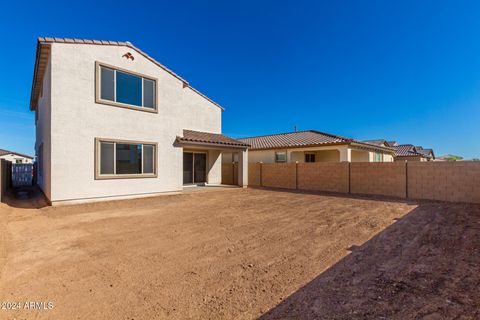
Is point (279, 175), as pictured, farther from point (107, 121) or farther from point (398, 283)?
point (398, 283)

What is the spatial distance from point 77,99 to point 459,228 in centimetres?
1352

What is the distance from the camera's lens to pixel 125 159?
10328 mm

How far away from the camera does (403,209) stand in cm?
864

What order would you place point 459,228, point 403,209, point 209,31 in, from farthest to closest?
point 209,31
point 403,209
point 459,228

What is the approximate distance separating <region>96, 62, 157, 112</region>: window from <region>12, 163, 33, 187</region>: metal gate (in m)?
13.8

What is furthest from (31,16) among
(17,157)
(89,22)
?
(17,157)

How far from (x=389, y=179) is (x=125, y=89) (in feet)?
44.8

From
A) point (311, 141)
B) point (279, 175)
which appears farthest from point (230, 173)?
point (311, 141)

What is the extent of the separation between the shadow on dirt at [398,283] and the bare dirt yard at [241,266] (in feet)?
0.05

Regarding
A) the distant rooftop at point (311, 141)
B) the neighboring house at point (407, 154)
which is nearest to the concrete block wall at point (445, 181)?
the distant rooftop at point (311, 141)

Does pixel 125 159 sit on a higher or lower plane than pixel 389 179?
higher

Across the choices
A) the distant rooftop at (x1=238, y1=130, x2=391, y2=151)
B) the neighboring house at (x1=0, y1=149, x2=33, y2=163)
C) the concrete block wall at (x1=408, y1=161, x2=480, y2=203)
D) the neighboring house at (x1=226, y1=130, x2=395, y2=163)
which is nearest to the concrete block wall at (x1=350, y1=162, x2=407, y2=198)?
the concrete block wall at (x1=408, y1=161, x2=480, y2=203)

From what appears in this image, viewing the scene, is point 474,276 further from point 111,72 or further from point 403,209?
point 111,72

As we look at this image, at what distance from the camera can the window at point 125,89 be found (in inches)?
387
